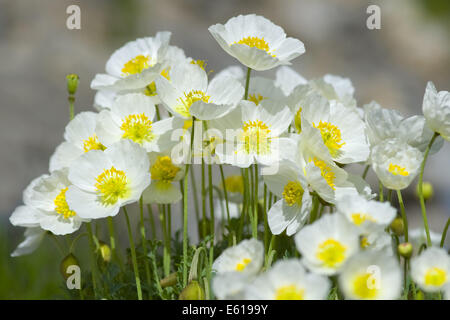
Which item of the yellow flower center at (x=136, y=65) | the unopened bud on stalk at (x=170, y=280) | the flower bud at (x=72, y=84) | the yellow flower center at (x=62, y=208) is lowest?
the unopened bud on stalk at (x=170, y=280)

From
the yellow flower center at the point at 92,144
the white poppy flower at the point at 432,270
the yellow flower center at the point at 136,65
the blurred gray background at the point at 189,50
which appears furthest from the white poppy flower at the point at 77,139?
the blurred gray background at the point at 189,50

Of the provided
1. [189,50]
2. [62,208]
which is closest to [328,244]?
[62,208]

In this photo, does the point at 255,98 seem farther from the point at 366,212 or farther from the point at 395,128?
the point at 366,212

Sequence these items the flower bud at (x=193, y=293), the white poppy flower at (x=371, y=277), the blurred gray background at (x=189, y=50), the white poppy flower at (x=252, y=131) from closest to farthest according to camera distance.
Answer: the white poppy flower at (x=371, y=277) < the flower bud at (x=193, y=293) < the white poppy flower at (x=252, y=131) < the blurred gray background at (x=189, y=50)

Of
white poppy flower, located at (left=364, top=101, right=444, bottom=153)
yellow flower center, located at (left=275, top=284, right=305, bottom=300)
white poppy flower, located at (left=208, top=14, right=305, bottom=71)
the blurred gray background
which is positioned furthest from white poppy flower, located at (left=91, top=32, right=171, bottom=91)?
the blurred gray background

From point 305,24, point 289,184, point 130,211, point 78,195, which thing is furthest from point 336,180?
point 305,24

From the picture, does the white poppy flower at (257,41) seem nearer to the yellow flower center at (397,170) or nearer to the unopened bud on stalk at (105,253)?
the yellow flower center at (397,170)
